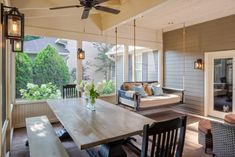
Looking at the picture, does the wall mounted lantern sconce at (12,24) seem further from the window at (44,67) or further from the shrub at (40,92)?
the shrub at (40,92)

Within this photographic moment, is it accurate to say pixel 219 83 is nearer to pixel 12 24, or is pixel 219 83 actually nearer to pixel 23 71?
pixel 12 24

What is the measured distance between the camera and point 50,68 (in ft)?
16.8

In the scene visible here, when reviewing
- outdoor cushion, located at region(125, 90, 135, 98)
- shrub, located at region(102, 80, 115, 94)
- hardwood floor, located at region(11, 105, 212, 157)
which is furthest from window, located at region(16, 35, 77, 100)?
outdoor cushion, located at region(125, 90, 135, 98)

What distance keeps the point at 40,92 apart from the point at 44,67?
726 mm

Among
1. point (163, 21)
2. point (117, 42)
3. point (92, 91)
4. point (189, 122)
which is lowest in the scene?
point (189, 122)

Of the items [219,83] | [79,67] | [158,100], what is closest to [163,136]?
[158,100]

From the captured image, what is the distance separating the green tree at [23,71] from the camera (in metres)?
4.65

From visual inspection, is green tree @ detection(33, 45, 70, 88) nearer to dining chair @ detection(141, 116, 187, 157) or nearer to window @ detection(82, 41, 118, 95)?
window @ detection(82, 41, 118, 95)

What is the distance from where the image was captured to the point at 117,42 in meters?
6.04

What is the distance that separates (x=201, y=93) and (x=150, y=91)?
5.50 ft

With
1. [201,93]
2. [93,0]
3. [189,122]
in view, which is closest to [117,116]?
[93,0]

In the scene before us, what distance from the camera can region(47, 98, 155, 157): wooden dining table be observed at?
177cm

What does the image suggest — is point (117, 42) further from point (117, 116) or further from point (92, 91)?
point (117, 116)

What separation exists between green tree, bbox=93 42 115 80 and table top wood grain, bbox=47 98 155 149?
3.38 meters
